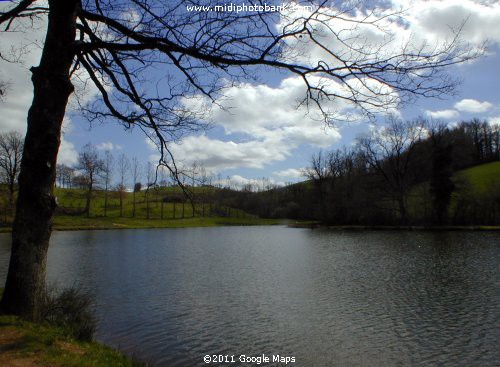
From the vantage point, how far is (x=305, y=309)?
12.7 meters

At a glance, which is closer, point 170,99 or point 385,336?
point 170,99

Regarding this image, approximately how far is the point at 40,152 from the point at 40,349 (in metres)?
2.68

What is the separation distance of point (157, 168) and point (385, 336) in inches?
279

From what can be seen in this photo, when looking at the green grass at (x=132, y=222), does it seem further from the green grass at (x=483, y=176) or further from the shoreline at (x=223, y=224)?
the green grass at (x=483, y=176)

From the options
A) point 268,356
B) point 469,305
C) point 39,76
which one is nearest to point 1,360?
point 39,76

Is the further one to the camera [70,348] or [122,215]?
[122,215]

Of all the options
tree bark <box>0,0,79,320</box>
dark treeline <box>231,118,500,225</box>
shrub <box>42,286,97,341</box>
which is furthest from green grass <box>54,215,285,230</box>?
tree bark <box>0,0,79,320</box>

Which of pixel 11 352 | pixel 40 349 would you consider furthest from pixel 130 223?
pixel 11 352

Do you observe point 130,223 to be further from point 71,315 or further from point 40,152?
point 40,152

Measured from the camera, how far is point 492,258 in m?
22.7

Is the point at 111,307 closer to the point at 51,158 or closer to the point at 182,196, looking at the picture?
the point at 182,196

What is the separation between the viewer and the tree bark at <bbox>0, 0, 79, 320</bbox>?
18.4 ft

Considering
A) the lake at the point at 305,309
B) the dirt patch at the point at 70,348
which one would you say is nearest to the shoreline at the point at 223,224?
the lake at the point at 305,309

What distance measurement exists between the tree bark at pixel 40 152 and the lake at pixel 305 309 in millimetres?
4180
